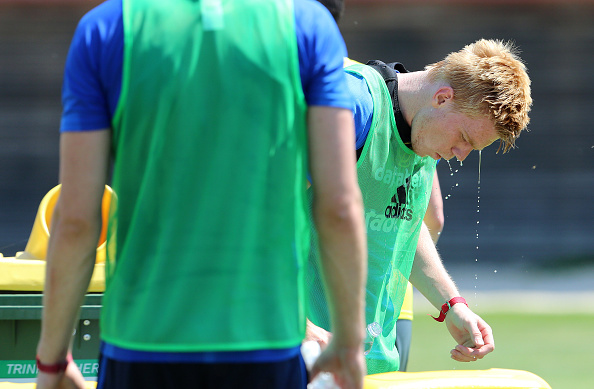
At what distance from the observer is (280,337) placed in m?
1.48

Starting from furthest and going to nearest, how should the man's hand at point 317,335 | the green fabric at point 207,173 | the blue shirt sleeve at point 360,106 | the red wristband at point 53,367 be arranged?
the blue shirt sleeve at point 360,106 < the man's hand at point 317,335 < the red wristband at point 53,367 < the green fabric at point 207,173

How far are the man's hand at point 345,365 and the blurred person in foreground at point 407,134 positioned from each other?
0.97 metres

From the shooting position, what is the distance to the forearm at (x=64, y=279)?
147 cm

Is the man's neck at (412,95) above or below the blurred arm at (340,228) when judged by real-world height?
above

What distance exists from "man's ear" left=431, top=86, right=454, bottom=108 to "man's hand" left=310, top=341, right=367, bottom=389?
1.23 m

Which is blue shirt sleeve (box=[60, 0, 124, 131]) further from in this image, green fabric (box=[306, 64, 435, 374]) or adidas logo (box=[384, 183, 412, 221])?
adidas logo (box=[384, 183, 412, 221])

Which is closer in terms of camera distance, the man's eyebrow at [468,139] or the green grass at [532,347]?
the man's eyebrow at [468,139]

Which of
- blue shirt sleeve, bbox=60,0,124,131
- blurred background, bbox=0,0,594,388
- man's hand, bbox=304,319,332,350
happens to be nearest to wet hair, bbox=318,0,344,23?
man's hand, bbox=304,319,332,350

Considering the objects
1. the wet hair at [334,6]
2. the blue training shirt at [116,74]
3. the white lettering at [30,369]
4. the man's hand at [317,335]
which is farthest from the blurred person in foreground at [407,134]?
the white lettering at [30,369]

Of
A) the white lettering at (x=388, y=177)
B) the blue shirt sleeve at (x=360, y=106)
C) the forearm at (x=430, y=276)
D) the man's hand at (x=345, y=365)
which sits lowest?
the forearm at (x=430, y=276)

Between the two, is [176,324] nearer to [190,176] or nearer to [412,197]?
[190,176]

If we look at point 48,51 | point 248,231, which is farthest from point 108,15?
point 48,51

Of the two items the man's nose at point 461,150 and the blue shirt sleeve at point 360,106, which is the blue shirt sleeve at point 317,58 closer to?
the blue shirt sleeve at point 360,106

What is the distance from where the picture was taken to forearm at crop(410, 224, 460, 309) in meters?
2.92
